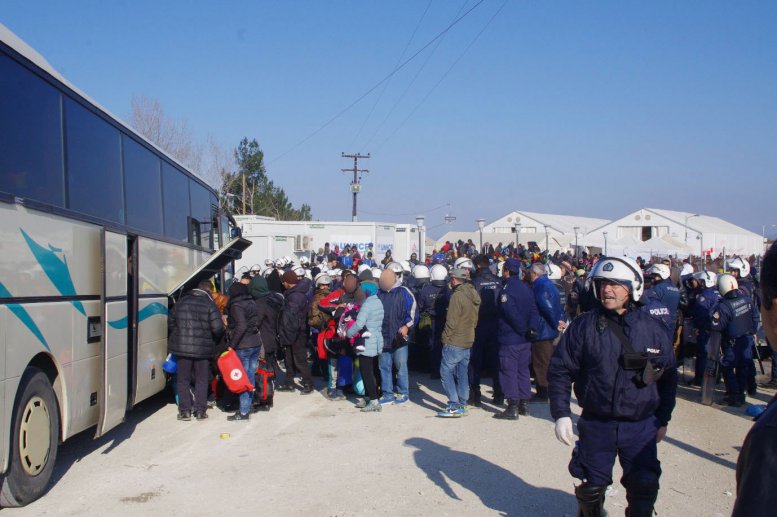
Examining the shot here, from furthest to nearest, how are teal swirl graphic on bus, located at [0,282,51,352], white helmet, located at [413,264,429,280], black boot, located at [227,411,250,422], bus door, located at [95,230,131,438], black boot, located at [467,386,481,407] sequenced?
white helmet, located at [413,264,429,280], black boot, located at [467,386,481,407], black boot, located at [227,411,250,422], bus door, located at [95,230,131,438], teal swirl graphic on bus, located at [0,282,51,352]

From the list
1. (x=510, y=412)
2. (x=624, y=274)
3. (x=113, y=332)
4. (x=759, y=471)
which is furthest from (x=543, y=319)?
(x=759, y=471)

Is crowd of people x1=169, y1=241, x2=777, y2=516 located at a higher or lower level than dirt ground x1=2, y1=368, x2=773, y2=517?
higher

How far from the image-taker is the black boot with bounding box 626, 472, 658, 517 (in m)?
4.45

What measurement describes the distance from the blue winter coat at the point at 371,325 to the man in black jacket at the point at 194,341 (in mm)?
1873

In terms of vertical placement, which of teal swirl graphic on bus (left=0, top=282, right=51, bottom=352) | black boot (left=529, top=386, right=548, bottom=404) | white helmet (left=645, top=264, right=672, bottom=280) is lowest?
black boot (left=529, top=386, right=548, bottom=404)

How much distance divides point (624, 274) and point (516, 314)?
4822 mm

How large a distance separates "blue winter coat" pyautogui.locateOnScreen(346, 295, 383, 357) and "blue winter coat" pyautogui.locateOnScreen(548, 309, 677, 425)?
531 centimetres

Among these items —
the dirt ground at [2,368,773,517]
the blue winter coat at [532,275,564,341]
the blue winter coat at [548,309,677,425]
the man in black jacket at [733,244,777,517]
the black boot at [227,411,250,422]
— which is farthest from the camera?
the blue winter coat at [532,275,564,341]

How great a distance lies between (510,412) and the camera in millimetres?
9359

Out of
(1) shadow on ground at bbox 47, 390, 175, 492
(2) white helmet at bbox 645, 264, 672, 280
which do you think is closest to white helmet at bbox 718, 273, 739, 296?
(2) white helmet at bbox 645, 264, 672, 280

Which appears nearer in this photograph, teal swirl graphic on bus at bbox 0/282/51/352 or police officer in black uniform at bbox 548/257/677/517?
police officer in black uniform at bbox 548/257/677/517

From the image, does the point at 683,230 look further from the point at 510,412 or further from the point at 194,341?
the point at 194,341

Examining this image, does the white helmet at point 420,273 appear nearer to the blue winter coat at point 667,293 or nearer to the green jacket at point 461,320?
the green jacket at point 461,320

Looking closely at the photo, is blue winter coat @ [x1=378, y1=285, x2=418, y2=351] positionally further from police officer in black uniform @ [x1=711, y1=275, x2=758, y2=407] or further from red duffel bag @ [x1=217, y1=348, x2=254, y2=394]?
police officer in black uniform @ [x1=711, y1=275, x2=758, y2=407]
